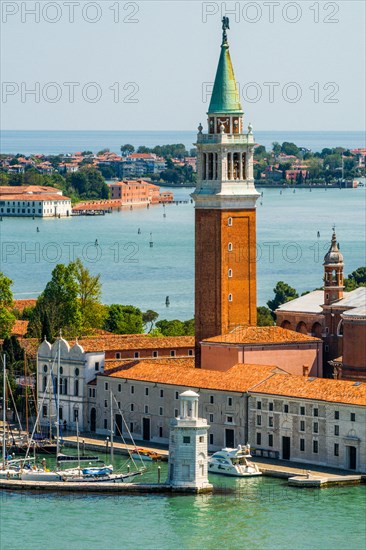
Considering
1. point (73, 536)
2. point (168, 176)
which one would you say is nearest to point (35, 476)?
point (73, 536)

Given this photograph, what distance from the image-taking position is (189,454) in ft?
113

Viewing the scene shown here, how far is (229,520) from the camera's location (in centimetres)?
3259

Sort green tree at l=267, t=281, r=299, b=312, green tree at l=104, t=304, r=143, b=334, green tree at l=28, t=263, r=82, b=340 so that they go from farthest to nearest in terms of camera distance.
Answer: green tree at l=267, t=281, r=299, b=312
green tree at l=104, t=304, r=143, b=334
green tree at l=28, t=263, r=82, b=340

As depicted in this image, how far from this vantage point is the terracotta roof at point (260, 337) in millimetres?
40188

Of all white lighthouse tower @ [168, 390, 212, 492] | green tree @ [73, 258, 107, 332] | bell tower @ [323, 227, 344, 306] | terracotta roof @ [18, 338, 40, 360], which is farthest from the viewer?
green tree @ [73, 258, 107, 332]

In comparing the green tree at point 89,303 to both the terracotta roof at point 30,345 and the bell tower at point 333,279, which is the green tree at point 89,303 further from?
the bell tower at point 333,279

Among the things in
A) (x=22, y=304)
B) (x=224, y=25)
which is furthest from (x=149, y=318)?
(x=224, y=25)

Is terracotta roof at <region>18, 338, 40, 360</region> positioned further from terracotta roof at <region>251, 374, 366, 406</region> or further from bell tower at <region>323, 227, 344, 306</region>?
terracotta roof at <region>251, 374, 366, 406</region>

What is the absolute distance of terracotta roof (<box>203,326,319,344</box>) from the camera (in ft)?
132

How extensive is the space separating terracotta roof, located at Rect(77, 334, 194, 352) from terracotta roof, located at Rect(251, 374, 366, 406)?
4.80 m

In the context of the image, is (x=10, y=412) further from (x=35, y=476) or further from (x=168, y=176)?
(x=168, y=176)

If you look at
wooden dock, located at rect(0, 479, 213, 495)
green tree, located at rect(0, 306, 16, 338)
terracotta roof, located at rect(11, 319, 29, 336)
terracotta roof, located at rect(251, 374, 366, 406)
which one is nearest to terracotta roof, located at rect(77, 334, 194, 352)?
green tree, located at rect(0, 306, 16, 338)

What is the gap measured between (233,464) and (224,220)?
22.3ft

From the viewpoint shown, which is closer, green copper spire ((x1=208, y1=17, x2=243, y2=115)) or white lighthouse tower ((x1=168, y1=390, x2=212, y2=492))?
white lighthouse tower ((x1=168, y1=390, x2=212, y2=492))
